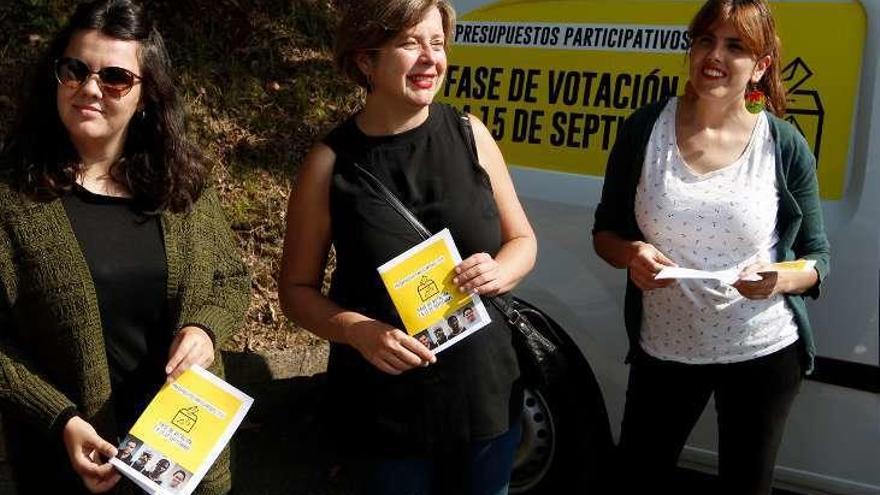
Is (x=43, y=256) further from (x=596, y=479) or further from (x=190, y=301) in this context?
(x=596, y=479)

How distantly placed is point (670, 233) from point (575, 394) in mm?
1064

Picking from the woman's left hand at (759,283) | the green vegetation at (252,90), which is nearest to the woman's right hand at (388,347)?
the woman's left hand at (759,283)

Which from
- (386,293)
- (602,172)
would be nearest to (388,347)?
(386,293)

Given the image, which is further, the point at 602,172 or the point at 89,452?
the point at 602,172

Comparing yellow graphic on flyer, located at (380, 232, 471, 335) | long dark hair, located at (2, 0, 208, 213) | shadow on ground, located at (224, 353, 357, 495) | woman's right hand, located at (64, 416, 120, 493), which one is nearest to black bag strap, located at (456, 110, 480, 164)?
yellow graphic on flyer, located at (380, 232, 471, 335)

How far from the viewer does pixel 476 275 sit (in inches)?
83.0

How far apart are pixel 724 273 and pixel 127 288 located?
4.24 ft

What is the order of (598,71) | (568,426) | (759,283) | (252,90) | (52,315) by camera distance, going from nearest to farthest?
(52,315), (759,283), (598,71), (568,426), (252,90)

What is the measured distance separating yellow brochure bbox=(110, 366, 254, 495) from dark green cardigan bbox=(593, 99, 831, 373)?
104 centimetres

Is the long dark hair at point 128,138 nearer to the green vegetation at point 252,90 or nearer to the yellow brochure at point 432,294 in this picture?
the yellow brochure at point 432,294

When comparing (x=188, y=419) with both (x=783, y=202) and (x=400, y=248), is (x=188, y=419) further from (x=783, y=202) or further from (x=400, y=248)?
(x=783, y=202)

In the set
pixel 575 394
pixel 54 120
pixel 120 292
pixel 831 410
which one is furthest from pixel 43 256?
pixel 831 410

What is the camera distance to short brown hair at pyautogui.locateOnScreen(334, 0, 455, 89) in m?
2.05

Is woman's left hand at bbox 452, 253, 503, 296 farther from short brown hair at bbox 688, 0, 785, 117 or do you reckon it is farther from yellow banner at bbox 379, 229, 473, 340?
short brown hair at bbox 688, 0, 785, 117
